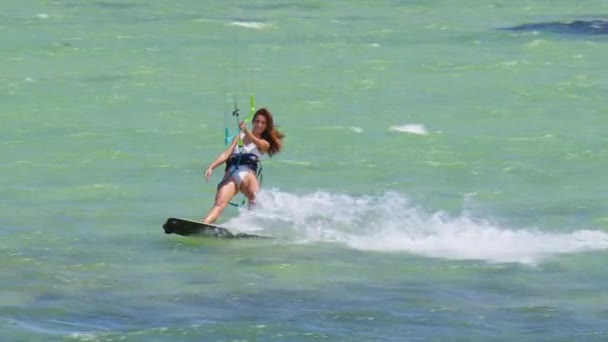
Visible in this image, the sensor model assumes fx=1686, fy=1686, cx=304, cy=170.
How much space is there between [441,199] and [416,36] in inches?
637

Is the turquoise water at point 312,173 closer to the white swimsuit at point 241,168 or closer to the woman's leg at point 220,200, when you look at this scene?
the woman's leg at point 220,200

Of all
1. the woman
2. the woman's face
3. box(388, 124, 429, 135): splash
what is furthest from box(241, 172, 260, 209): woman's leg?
box(388, 124, 429, 135): splash

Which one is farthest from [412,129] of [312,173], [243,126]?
[243,126]

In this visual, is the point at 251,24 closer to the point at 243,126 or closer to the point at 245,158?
the point at 245,158

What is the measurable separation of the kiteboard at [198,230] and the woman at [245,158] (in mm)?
187

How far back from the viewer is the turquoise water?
16484mm

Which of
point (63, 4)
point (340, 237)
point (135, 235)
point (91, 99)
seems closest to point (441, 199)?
point (340, 237)

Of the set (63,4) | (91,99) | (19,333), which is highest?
(63,4)

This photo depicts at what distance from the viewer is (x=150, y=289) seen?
17172mm

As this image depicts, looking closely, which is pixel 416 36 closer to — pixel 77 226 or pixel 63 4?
pixel 63 4

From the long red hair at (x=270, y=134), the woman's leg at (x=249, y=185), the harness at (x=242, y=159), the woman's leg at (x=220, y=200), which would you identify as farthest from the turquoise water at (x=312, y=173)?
the long red hair at (x=270, y=134)

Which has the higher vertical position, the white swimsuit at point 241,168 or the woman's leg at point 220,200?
the white swimsuit at point 241,168

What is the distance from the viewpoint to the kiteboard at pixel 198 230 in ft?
62.3

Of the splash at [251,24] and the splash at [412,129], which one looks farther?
the splash at [251,24]
